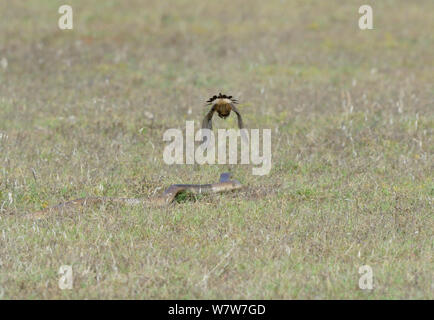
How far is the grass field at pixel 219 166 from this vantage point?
259 inches

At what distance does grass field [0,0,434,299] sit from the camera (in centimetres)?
657

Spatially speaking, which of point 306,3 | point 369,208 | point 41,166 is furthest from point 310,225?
point 306,3

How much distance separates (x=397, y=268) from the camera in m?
6.60

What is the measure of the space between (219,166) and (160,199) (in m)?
1.91

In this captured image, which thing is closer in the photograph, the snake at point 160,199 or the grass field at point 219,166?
the grass field at point 219,166

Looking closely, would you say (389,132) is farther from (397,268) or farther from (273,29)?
(273,29)

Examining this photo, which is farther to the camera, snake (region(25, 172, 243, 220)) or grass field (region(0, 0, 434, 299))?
snake (region(25, 172, 243, 220))

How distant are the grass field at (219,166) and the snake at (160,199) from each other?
14 cm

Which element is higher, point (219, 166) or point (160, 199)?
point (219, 166)

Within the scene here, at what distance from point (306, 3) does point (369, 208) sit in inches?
628

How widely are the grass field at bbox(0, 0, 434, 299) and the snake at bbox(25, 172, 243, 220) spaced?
0.14 meters

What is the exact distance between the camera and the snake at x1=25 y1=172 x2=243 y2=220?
809 cm

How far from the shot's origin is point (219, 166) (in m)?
10.2

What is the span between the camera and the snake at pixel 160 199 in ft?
26.6
